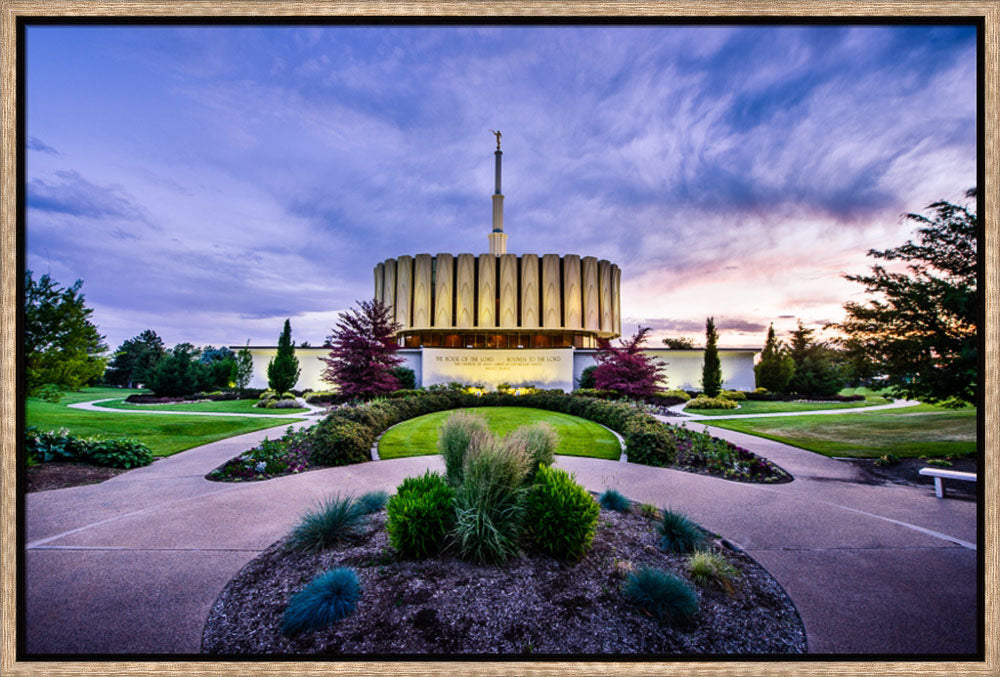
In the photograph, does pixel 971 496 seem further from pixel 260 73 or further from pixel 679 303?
pixel 260 73

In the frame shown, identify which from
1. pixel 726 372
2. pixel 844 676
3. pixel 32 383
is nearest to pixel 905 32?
pixel 844 676

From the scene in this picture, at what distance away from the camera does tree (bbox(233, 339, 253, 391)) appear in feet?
60.4

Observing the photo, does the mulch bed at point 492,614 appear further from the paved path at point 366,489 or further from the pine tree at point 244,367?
the pine tree at point 244,367

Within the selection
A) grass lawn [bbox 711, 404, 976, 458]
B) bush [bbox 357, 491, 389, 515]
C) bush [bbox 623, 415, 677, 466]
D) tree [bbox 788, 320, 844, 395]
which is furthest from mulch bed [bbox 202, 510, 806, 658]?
tree [bbox 788, 320, 844, 395]

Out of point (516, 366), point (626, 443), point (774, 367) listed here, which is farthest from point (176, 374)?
point (774, 367)

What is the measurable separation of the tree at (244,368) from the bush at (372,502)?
19103mm

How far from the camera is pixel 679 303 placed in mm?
6004

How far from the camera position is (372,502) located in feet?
12.6

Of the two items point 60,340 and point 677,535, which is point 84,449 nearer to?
point 60,340

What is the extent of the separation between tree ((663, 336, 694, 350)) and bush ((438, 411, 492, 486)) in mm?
17238

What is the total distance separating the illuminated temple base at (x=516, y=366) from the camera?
18172 millimetres

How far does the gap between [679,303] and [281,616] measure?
654 cm

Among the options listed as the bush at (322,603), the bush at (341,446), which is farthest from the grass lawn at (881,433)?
the bush at (341,446)

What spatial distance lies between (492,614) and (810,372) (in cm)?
2234
